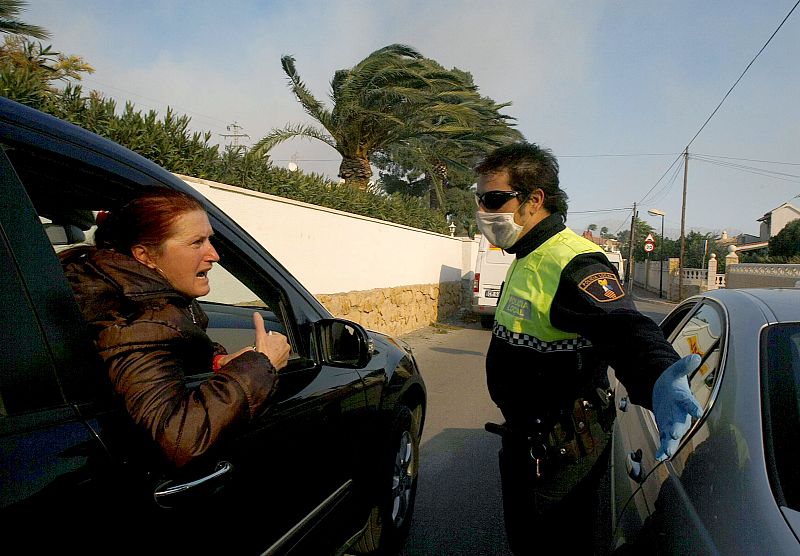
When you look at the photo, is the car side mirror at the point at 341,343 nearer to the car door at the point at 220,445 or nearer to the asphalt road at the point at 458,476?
the car door at the point at 220,445

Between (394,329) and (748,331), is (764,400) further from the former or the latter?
(394,329)

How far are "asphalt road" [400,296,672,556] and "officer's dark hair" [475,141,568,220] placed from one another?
1912mm

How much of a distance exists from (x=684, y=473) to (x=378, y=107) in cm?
1074

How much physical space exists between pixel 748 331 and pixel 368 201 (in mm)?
9785

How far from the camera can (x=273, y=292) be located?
2111mm

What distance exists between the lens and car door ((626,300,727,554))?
139cm

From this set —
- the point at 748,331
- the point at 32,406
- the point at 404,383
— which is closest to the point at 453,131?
the point at 404,383

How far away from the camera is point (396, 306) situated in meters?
11.8

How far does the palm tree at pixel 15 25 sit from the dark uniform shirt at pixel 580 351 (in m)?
8.93

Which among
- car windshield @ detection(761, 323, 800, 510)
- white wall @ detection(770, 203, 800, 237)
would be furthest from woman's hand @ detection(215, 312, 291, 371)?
white wall @ detection(770, 203, 800, 237)

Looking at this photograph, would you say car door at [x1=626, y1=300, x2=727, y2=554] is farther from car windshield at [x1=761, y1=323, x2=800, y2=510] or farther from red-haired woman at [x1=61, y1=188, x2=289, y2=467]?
red-haired woman at [x1=61, y1=188, x2=289, y2=467]

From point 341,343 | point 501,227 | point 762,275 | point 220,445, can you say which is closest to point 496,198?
point 501,227

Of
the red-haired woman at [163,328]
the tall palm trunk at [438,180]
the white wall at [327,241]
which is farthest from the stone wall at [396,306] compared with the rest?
the red-haired woman at [163,328]

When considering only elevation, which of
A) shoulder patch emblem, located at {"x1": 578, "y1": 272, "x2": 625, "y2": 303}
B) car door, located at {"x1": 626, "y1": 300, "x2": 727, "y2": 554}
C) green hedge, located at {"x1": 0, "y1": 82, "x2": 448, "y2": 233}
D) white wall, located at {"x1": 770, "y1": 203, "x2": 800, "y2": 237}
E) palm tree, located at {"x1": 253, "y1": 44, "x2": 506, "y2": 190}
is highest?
white wall, located at {"x1": 770, "y1": 203, "x2": 800, "y2": 237}
